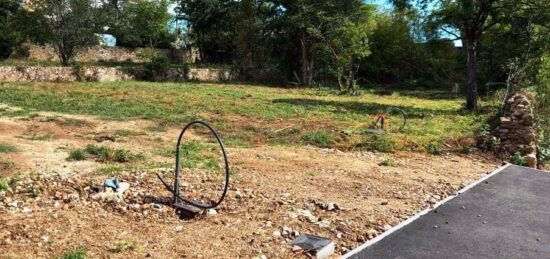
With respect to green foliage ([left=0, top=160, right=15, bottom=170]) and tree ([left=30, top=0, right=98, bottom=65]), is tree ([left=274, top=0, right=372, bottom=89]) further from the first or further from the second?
green foliage ([left=0, top=160, right=15, bottom=170])

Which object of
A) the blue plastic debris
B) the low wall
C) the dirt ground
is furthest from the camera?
the low wall

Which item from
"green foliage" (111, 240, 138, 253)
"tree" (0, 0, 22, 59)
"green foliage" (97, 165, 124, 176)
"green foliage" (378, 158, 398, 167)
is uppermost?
"tree" (0, 0, 22, 59)

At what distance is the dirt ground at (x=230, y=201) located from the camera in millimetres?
3947

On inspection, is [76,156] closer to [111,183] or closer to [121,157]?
[121,157]

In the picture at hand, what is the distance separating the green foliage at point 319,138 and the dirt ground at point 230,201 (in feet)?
2.03

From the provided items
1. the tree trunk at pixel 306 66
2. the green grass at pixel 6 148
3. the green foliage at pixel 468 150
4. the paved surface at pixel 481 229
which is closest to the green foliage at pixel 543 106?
the green foliage at pixel 468 150

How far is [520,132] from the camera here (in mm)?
8562

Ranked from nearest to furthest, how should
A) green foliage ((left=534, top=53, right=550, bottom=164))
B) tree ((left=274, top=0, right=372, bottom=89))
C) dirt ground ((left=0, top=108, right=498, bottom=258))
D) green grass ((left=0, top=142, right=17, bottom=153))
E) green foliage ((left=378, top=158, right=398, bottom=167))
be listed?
dirt ground ((left=0, top=108, right=498, bottom=258))
green grass ((left=0, top=142, right=17, bottom=153))
green foliage ((left=378, top=158, right=398, bottom=167))
green foliage ((left=534, top=53, right=550, bottom=164))
tree ((left=274, top=0, right=372, bottom=89))

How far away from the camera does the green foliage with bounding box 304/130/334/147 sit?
8.80 metres

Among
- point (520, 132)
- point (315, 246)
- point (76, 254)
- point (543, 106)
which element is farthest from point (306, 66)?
point (76, 254)

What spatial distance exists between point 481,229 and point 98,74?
1792 centimetres

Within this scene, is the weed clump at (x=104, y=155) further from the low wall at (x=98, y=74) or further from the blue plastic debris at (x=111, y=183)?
the low wall at (x=98, y=74)

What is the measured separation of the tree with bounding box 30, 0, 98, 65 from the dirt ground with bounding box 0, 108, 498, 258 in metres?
13.7

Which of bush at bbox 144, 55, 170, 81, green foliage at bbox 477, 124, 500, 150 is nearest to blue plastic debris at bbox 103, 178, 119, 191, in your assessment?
green foliage at bbox 477, 124, 500, 150
